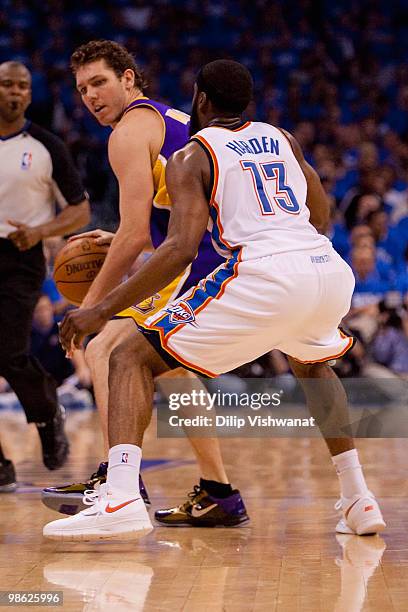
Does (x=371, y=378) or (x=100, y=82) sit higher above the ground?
(x=100, y=82)

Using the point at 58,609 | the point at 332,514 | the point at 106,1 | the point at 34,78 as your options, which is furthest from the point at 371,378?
the point at 106,1

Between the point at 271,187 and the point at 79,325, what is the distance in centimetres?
89

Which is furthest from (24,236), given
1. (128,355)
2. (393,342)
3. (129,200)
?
(393,342)

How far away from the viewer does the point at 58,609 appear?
119 inches

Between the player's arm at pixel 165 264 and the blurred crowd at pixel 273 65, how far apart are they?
27.4 feet

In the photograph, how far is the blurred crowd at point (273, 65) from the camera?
43.3ft

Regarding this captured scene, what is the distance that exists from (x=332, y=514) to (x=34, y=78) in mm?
11698

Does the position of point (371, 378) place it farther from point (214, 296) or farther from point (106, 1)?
point (106, 1)

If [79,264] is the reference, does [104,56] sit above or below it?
above

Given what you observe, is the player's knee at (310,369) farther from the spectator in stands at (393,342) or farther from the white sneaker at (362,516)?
the spectator in stands at (393,342)

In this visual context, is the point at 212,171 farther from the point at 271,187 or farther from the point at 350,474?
the point at 350,474

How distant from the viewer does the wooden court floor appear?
319 cm

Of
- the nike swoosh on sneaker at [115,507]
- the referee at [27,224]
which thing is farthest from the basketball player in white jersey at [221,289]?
the referee at [27,224]

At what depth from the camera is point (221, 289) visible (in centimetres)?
385
